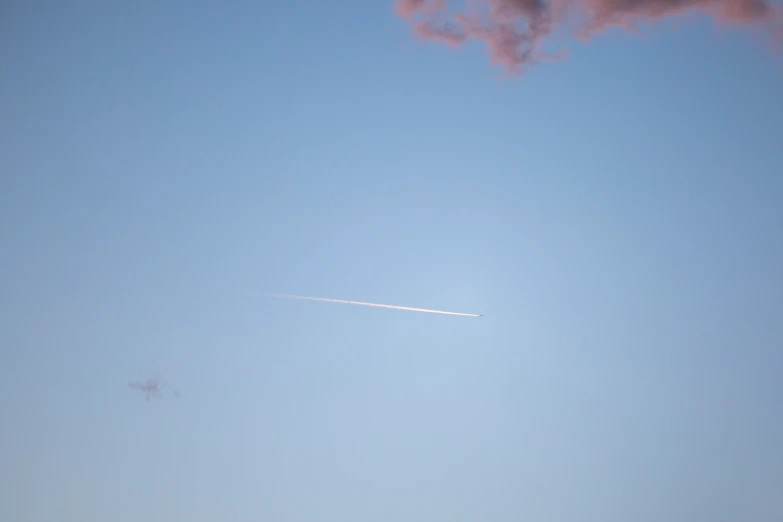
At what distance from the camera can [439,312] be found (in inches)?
1564

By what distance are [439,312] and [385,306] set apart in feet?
15.1

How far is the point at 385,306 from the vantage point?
39219mm
